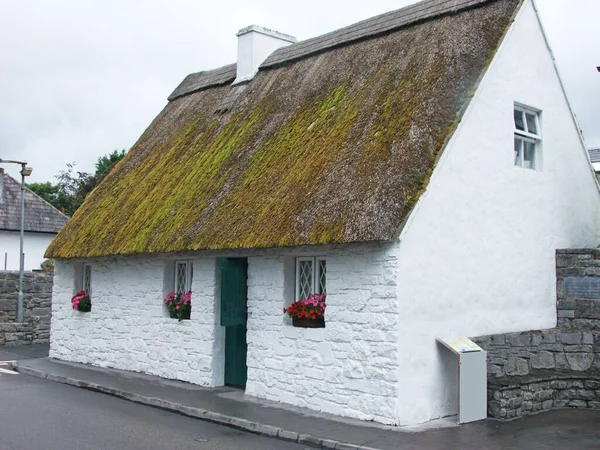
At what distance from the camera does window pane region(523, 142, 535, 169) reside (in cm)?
1152

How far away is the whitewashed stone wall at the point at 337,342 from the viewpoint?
9156mm

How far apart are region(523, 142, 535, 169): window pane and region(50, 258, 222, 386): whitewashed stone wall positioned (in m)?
5.45

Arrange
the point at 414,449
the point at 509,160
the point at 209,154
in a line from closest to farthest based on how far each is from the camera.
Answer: the point at 414,449, the point at 509,160, the point at 209,154

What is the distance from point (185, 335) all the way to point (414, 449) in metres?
5.81

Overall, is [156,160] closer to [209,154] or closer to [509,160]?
[209,154]

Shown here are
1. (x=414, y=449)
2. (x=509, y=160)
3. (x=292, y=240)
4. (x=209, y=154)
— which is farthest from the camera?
(x=209, y=154)

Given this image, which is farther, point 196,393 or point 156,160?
point 156,160

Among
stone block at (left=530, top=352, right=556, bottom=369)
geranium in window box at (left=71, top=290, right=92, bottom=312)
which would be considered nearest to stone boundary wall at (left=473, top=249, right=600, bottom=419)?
stone block at (left=530, top=352, right=556, bottom=369)

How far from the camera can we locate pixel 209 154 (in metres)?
14.0

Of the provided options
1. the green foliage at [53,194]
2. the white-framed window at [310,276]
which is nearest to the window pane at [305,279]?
the white-framed window at [310,276]

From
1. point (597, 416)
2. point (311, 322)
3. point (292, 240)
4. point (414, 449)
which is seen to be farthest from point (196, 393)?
point (597, 416)

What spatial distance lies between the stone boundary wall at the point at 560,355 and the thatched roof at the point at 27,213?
80.1 feet

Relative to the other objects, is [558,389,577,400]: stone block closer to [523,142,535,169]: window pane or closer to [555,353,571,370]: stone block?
[555,353,571,370]: stone block

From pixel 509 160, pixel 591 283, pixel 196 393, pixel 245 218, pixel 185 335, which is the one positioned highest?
pixel 509 160
